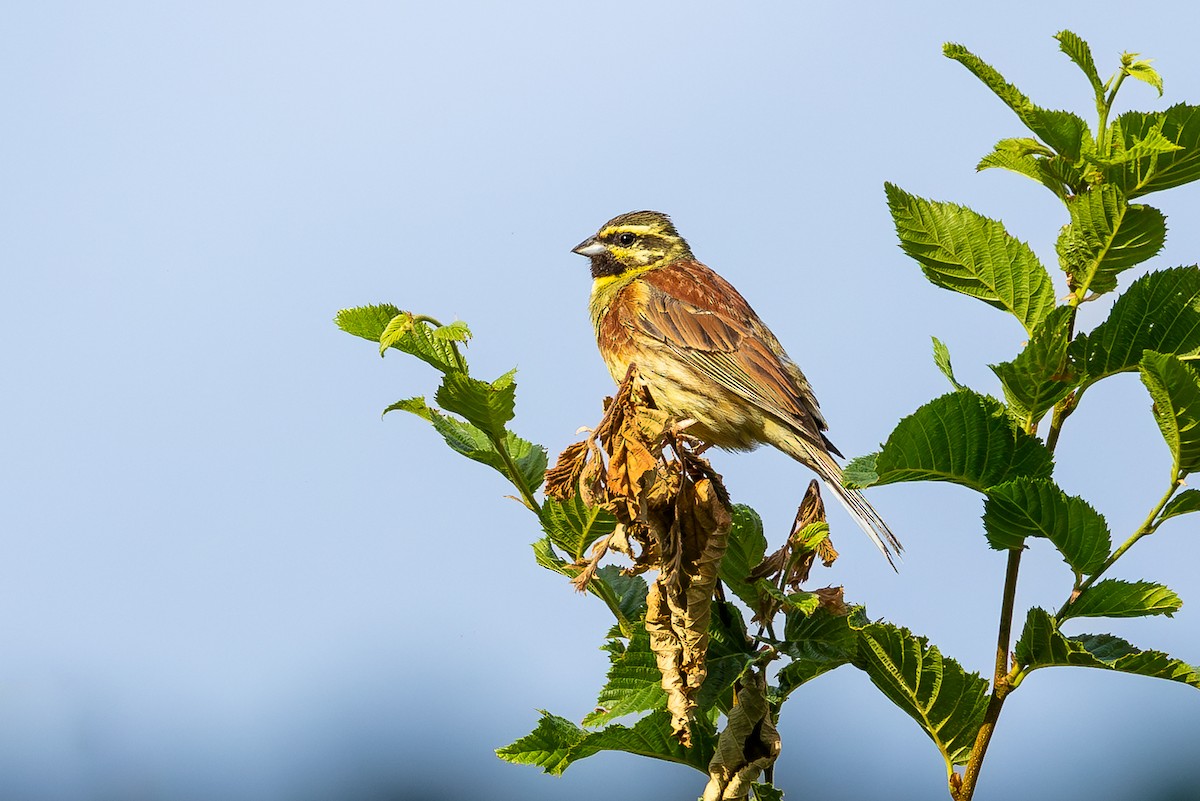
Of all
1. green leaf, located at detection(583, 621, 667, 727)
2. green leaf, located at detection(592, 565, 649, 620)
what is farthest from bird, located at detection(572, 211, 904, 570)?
→ green leaf, located at detection(583, 621, 667, 727)

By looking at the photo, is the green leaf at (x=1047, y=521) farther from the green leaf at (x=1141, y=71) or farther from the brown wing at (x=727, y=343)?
the brown wing at (x=727, y=343)

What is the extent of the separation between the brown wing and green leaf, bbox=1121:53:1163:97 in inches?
105

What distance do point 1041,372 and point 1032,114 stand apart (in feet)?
1.80

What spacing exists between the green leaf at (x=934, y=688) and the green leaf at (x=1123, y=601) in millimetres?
205

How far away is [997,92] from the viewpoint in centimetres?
227

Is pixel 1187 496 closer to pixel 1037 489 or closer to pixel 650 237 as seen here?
pixel 1037 489

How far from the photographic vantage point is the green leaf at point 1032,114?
2.17 metres

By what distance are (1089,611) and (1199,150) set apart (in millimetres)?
844

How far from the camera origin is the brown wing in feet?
16.5

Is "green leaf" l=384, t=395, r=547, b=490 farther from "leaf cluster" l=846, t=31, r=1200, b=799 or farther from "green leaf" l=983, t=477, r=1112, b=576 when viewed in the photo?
"green leaf" l=983, t=477, r=1112, b=576

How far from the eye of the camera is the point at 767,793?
2.00 metres

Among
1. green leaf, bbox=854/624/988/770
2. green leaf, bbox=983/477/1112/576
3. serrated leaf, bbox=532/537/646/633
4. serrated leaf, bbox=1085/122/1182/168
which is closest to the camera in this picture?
green leaf, bbox=983/477/1112/576

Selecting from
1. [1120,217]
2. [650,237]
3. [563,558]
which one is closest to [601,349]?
[650,237]

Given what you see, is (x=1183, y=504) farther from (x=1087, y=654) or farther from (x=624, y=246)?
(x=624, y=246)
